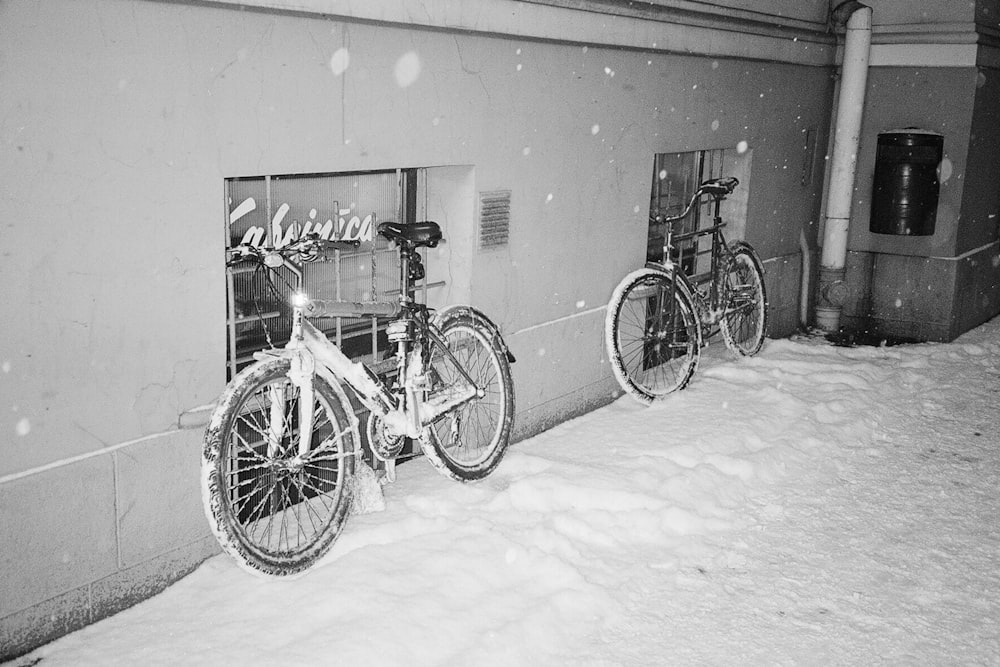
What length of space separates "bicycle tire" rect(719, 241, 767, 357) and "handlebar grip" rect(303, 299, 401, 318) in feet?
13.3

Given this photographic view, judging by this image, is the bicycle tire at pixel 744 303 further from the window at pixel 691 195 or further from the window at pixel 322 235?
the window at pixel 322 235

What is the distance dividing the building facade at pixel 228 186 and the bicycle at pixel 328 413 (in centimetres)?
33

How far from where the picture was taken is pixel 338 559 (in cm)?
475

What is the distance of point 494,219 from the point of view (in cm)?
615

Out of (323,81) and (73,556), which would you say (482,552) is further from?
(323,81)

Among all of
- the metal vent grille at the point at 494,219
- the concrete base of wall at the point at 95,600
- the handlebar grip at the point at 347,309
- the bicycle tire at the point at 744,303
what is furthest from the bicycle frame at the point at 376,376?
the bicycle tire at the point at 744,303

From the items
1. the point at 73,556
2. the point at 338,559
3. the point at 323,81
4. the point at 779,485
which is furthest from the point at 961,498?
the point at 73,556

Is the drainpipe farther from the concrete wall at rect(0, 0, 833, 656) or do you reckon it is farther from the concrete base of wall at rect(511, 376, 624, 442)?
the concrete wall at rect(0, 0, 833, 656)

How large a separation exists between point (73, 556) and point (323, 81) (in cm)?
243

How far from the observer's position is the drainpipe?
10.0 meters

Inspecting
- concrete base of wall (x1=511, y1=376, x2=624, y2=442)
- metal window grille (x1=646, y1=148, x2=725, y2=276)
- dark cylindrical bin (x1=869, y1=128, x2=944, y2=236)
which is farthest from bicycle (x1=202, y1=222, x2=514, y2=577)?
dark cylindrical bin (x1=869, y1=128, x2=944, y2=236)

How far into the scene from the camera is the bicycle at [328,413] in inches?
170

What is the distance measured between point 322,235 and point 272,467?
1478 millimetres

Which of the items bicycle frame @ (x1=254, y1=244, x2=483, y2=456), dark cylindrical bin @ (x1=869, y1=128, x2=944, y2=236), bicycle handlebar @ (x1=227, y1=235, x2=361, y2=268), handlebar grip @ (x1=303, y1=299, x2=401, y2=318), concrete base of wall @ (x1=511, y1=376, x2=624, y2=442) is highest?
dark cylindrical bin @ (x1=869, y1=128, x2=944, y2=236)
